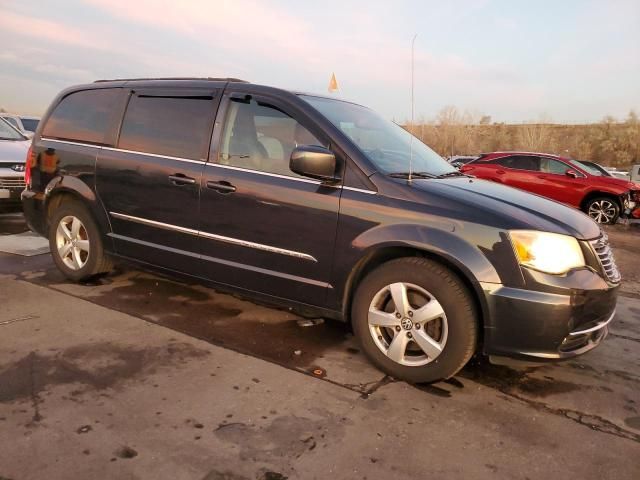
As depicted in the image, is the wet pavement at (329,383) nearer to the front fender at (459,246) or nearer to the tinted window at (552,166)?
the front fender at (459,246)

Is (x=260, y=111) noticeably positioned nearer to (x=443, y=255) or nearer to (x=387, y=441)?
(x=443, y=255)

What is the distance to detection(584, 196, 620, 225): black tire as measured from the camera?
11516mm

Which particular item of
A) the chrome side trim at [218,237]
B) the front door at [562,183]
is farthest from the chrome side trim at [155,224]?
the front door at [562,183]

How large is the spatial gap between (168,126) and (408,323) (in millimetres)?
2407

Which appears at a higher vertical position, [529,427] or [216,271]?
[216,271]

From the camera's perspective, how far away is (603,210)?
38.2 ft

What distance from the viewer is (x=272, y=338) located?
354 centimetres

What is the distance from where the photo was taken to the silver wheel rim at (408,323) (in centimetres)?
289

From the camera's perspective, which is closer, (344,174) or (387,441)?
(387,441)

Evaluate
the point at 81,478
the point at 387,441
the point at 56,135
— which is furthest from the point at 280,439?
the point at 56,135

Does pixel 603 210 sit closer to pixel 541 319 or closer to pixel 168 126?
pixel 541 319

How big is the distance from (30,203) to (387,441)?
4.16m

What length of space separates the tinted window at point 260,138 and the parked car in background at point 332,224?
0.4 inches

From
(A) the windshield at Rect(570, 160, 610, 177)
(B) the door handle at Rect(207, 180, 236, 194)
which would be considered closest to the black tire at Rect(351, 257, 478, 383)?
(B) the door handle at Rect(207, 180, 236, 194)
